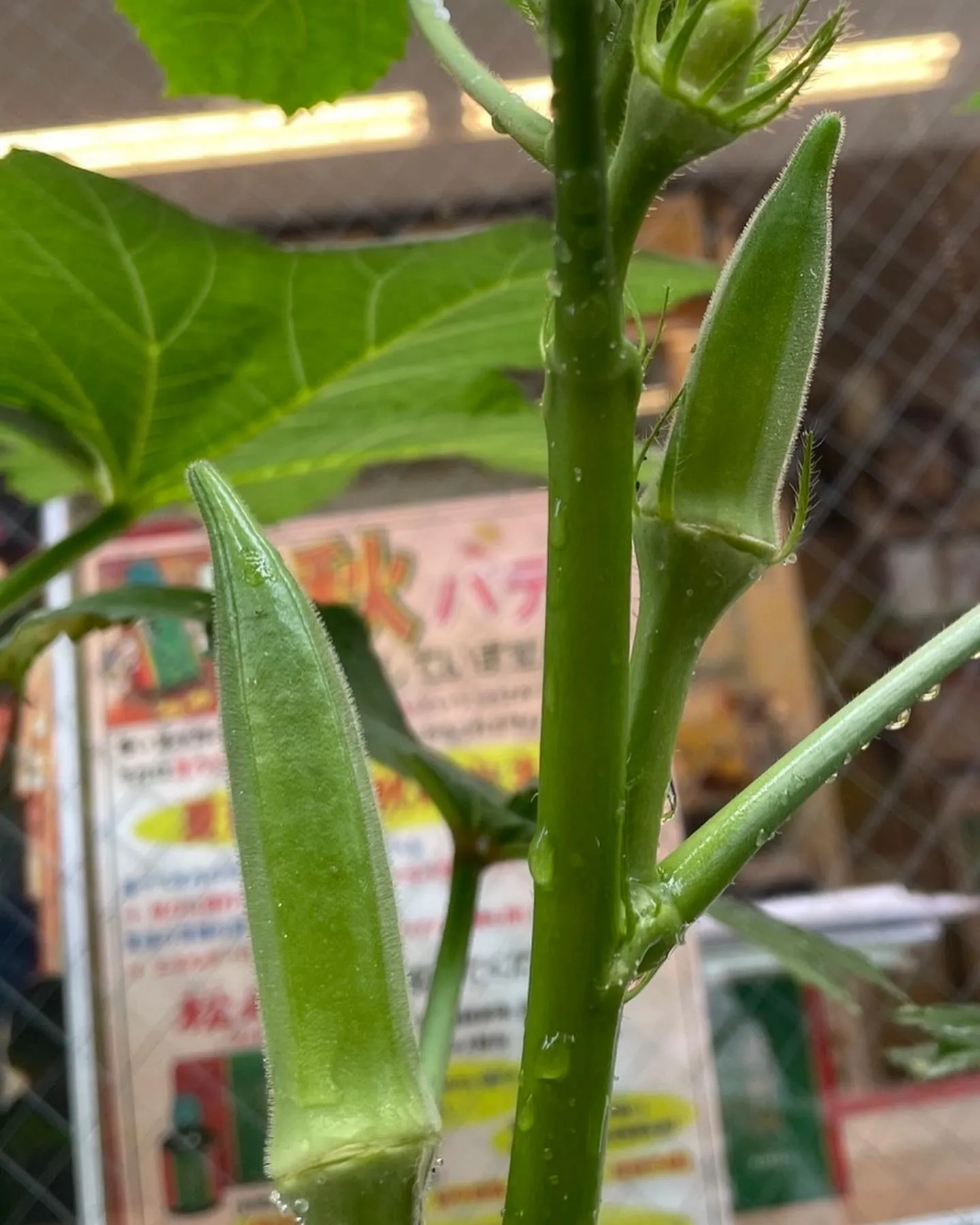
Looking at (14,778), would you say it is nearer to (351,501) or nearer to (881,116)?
(351,501)

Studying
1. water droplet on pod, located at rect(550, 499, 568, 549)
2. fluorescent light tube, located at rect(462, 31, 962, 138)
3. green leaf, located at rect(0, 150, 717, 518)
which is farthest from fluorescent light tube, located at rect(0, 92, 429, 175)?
water droplet on pod, located at rect(550, 499, 568, 549)

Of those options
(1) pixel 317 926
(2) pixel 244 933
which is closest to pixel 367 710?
(1) pixel 317 926

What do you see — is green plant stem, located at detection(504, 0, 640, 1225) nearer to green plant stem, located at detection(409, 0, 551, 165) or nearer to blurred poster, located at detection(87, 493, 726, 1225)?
green plant stem, located at detection(409, 0, 551, 165)

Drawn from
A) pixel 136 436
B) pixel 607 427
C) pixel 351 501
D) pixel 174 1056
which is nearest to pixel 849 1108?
pixel 174 1056

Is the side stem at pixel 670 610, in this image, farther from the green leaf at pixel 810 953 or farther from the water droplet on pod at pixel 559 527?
the green leaf at pixel 810 953

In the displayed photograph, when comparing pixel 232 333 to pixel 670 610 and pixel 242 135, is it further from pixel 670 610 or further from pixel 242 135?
pixel 242 135
